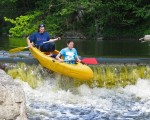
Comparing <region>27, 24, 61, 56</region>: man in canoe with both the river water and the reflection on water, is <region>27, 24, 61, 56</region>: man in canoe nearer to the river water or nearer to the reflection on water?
the river water

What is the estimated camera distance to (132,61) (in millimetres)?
11680

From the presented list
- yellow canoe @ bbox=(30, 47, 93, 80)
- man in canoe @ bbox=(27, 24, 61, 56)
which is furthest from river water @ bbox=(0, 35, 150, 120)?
man in canoe @ bbox=(27, 24, 61, 56)

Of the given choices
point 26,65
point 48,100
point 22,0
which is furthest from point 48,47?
point 22,0

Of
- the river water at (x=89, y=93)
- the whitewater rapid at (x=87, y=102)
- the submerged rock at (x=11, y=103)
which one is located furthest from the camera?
the river water at (x=89, y=93)

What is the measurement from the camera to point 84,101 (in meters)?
9.02

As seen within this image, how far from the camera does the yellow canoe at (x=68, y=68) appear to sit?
947 cm

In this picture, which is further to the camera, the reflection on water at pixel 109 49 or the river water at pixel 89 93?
the reflection on water at pixel 109 49

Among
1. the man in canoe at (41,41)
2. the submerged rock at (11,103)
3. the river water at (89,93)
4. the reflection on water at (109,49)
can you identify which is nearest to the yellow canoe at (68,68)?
the river water at (89,93)

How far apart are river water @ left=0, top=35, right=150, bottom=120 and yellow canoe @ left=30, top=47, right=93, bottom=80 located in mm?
398

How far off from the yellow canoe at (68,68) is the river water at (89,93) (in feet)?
1.31

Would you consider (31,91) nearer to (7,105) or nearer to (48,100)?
(48,100)

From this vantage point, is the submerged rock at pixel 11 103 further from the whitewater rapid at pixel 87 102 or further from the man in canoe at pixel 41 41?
the man in canoe at pixel 41 41

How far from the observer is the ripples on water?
25.3 feet

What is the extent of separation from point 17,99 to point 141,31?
19.4m
